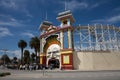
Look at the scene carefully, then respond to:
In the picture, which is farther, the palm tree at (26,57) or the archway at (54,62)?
the palm tree at (26,57)

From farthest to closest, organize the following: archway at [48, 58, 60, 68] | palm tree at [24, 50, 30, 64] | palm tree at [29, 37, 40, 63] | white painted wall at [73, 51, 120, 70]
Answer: palm tree at [24, 50, 30, 64]
palm tree at [29, 37, 40, 63]
archway at [48, 58, 60, 68]
white painted wall at [73, 51, 120, 70]

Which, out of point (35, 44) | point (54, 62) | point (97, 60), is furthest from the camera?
point (35, 44)

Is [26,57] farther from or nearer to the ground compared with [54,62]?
farther from the ground

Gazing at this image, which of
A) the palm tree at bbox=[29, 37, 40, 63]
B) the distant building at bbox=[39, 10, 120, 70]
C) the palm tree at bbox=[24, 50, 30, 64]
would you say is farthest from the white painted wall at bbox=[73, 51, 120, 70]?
the palm tree at bbox=[24, 50, 30, 64]

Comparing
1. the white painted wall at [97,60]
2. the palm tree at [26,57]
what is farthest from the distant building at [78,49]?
the palm tree at [26,57]

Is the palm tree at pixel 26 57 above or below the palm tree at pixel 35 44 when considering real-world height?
below

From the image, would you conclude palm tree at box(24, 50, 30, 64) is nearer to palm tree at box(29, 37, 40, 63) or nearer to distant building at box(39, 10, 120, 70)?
palm tree at box(29, 37, 40, 63)

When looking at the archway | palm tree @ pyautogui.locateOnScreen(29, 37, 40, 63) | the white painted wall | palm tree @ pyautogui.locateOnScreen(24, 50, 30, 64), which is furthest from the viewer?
palm tree @ pyautogui.locateOnScreen(24, 50, 30, 64)

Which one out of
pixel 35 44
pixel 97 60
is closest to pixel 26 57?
pixel 35 44

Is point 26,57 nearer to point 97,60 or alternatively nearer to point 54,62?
point 54,62

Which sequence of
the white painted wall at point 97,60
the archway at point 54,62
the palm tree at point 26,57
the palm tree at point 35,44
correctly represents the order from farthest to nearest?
the palm tree at point 26,57 < the palm tree at point 35,44 < the archway at point 54,62 < the white painted wall at point 97,60

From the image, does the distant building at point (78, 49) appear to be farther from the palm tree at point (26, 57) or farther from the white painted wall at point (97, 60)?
the palm tree at point (26, 57)

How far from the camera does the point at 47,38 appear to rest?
5284 centimetres

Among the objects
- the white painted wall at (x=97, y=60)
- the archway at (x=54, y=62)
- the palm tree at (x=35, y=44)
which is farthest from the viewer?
the palm tree at (x=35, y=44)
